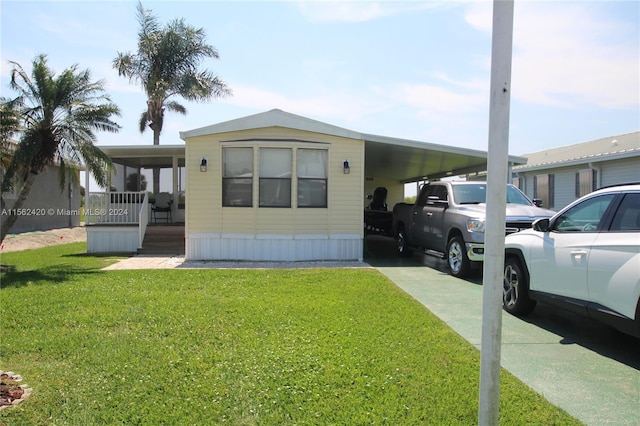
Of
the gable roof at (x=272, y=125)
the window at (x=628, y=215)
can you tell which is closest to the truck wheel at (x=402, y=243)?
the gable roof at (x=272, y=125)

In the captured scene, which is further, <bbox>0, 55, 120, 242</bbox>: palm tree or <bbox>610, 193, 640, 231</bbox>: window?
<bbox>0, 55, 120, 242</bbox>: palm tree

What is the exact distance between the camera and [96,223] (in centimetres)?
1397

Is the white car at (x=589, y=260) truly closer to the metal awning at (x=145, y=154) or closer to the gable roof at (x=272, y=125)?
the gable roof at (x=272, y=125)

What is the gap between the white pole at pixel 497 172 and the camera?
7.72ft

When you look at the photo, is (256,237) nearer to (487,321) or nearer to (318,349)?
(318,349)

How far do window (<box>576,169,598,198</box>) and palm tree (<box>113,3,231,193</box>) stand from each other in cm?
1726

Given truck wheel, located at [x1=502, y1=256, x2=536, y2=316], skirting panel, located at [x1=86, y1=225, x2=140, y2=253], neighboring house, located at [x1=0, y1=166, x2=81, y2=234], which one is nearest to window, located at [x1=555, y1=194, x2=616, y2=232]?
A: truck wheel, located at [x1=502, y1=256, x2=536, y2=316]

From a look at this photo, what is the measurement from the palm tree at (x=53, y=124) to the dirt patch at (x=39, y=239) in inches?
171

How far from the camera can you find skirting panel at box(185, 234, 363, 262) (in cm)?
1129

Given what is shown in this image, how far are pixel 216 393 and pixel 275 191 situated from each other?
7791mm

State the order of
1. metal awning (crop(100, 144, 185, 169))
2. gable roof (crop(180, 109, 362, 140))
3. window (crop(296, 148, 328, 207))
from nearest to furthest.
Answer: gable roof (crop(180, 109, 362, 140))
window (crop(296, 148, 328, 207))
metal awning (crop(100, 144, 185, 169))

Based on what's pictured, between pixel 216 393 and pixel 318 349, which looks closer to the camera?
pixel 216 393

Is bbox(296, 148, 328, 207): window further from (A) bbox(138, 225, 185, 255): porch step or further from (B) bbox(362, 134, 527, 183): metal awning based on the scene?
(A) bbox(138, 225, 185, 255): porch step

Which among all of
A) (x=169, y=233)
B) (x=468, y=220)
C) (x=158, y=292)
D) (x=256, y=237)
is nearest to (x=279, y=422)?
(x=158, y=292)
